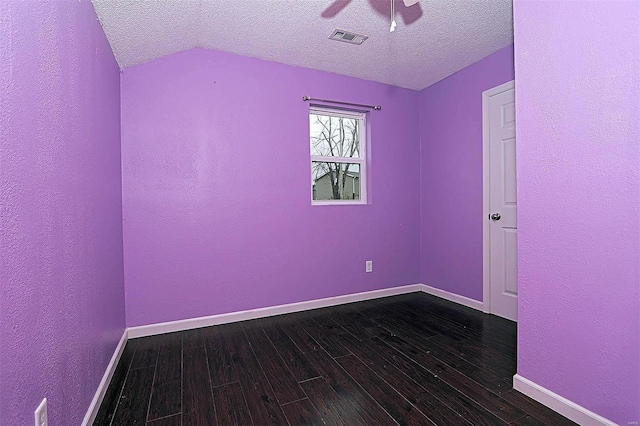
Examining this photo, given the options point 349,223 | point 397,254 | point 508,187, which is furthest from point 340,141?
point 508,187

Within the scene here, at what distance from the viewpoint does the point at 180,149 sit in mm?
2623

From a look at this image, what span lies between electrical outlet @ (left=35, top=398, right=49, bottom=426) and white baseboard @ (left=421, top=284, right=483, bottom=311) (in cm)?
319

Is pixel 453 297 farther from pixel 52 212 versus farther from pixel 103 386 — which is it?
pixel 52 212

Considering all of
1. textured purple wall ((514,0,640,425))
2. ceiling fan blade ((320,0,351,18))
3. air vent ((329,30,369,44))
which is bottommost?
textured purple wall ((514,0,640,425))

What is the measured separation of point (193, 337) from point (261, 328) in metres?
0.55

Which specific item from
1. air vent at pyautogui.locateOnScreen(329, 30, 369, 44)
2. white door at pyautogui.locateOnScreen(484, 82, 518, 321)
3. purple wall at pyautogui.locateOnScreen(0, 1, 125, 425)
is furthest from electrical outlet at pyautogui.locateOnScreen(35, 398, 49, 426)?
white door at pyautogui.locateOnScreen(484, 82, 518, 321)

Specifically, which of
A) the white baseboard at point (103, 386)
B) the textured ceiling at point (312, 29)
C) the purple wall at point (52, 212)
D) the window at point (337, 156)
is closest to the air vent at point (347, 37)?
the textured ceiling at point (312, 29)

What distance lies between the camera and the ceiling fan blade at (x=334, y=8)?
2.08 m

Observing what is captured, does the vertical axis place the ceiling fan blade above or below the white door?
above

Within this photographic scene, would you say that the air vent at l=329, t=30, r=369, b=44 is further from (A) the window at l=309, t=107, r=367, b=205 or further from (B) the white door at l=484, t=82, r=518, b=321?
(B) the white door at l=484, t=82, r=518, b=321

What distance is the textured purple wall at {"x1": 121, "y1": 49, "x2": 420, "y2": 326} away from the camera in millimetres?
2516

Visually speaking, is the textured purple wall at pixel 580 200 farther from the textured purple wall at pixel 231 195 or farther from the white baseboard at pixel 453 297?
the textured purple wall at pixel 231 195

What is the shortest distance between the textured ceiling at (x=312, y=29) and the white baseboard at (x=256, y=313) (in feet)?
7.05

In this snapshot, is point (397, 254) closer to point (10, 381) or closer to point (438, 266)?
point (438, 266)
